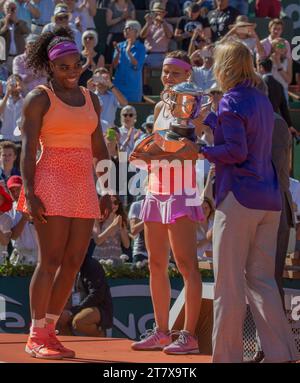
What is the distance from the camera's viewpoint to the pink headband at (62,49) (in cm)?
627

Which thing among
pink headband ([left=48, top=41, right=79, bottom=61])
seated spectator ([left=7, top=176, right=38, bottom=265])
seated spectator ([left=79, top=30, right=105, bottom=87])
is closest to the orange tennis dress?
pink headband ([left=48, top=41, right=79, bottom=61])

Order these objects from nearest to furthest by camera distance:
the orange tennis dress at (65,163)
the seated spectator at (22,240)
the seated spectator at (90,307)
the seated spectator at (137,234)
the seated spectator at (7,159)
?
the orange tennis dress at (65,163), the seated spectator at (90,307), the seated spectator at (22,240), the seated spectator at (137,234), the seated spectator at (7,159)

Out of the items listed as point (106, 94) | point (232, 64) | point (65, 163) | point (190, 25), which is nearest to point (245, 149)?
point (232, 64)

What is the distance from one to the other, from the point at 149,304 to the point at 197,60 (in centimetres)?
589

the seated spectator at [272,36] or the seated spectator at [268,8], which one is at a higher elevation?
the seated spectator at [268,8]

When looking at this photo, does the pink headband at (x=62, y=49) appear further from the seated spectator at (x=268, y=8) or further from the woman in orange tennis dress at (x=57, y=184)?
the seated spectator at (x=268, y=8)

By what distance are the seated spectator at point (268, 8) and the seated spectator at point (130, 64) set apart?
11.3 ft

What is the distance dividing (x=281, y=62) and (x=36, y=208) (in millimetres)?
10301

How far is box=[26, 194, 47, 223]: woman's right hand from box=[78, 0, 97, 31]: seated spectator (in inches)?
407

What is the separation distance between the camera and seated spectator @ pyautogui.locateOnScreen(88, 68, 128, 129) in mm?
14367

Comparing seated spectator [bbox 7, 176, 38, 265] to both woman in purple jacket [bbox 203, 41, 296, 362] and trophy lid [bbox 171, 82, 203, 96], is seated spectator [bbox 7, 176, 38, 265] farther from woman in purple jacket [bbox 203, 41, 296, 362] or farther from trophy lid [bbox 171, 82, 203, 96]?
woman in purple jacket [bbox 203, 41, 296, 362]

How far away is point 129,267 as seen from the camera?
34.6 ft

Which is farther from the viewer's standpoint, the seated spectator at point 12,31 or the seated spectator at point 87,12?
the seated spectator at point 87,12

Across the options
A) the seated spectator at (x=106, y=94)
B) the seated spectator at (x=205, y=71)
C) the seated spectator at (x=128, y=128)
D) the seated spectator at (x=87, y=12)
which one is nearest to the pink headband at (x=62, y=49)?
the seated spectator at (x=128, y=128)
